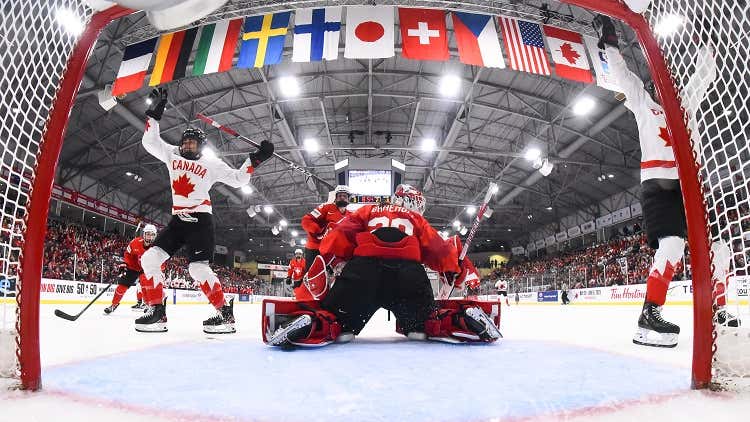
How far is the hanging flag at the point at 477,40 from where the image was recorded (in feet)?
25.2

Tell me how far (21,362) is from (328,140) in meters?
16.5

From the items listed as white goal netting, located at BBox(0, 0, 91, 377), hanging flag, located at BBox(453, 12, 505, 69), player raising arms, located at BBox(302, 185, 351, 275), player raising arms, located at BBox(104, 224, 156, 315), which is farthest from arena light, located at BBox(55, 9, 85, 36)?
hanging flag, located at BBox(453, 12, 505, 69)

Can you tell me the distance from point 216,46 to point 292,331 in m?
7.34

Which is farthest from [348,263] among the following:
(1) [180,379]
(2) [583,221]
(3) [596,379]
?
(2) [583,221]

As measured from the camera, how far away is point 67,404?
114 cm

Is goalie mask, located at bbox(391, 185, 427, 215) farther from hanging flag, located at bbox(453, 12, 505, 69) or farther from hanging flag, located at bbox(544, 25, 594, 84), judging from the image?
hanging flag, located at bbox(544, 25, 594, 84)

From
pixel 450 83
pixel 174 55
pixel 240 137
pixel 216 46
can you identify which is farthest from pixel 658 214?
pixel 450 83

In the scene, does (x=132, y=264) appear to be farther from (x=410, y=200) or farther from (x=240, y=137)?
(x=410, y=200)

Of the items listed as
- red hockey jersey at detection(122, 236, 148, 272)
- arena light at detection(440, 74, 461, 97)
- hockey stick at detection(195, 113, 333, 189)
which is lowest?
red hockey jersey at detection(122, 236, 148, 272)

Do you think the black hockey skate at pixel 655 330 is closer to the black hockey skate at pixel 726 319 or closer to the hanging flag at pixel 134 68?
the black hockey skate at pixel 726 319

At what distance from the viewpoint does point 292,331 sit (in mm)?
2271

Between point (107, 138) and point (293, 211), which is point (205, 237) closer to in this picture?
point (107, 138)

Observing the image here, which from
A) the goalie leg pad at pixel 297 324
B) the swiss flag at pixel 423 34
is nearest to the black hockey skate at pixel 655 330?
the goalie leg pad at pixel 297 324

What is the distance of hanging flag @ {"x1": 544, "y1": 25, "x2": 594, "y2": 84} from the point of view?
26.5 ft
